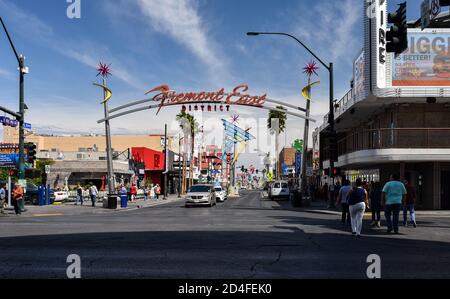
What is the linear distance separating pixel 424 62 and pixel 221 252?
24.0 metres

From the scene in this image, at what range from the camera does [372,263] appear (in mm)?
10008

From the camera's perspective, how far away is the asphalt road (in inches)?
366

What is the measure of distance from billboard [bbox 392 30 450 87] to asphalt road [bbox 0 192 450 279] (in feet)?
50.1

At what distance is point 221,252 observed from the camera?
38.7 ft

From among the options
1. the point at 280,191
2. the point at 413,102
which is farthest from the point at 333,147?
the point at 280,191

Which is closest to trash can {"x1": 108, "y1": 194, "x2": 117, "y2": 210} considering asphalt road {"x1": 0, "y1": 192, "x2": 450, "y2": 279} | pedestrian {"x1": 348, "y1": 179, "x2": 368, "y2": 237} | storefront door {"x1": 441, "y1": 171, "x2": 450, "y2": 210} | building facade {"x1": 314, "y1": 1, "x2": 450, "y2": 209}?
building facade {"x1": 314, "y1": 1, "x2": 450, "y2": 209}

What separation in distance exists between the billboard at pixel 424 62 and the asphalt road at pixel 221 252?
50.1ft

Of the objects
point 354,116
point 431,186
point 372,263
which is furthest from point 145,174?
point 372,263

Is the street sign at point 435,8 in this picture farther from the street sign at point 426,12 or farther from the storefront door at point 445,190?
the storefront door at point 445,190

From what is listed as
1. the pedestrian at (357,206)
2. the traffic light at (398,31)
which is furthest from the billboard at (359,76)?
the traffic light at (398,31)

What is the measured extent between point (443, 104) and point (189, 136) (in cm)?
5376

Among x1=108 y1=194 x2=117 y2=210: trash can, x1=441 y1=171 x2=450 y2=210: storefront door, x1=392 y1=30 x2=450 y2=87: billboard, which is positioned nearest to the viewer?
x1=392 y1=30 x2=450 y2=87: billboard

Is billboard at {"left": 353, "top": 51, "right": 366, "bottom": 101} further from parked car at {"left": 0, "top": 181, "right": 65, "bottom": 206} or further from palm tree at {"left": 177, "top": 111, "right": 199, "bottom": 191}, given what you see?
palm tree at {"left": 177, "top": 111, "right": 199, "bottom": 191}

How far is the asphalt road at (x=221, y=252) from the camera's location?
9.30 m
